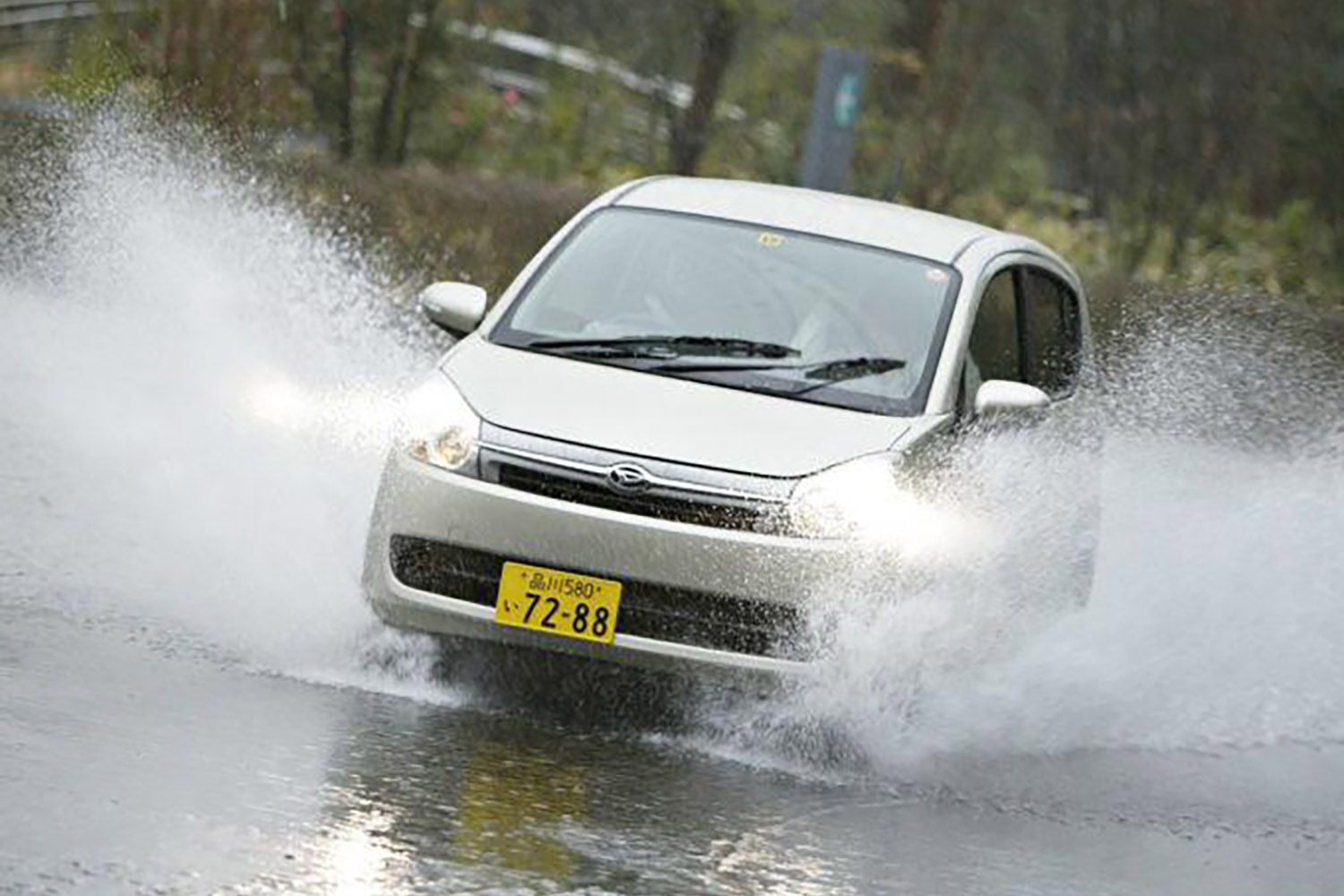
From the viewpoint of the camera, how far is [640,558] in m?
9.30

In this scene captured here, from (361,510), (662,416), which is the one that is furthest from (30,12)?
(662,416)

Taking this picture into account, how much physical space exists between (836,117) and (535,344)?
12968mm

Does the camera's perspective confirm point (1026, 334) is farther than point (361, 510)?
No

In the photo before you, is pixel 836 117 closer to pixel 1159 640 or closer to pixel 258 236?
pixel 258 236

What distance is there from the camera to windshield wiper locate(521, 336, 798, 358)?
34.1ft

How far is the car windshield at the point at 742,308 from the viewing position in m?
10.3

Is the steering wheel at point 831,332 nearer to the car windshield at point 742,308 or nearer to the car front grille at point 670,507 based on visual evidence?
the car windshield at point 742,308

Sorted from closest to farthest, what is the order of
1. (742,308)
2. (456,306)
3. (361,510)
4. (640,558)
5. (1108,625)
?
(640,558) < (742,308) < (456,306) < (1108,625) < (361,510)

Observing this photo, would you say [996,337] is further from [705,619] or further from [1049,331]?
[705,619]

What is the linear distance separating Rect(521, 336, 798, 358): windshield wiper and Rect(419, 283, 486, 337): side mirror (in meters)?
0.52

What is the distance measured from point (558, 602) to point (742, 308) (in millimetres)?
1763

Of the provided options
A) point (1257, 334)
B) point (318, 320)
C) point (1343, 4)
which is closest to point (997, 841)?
point (318, 320)

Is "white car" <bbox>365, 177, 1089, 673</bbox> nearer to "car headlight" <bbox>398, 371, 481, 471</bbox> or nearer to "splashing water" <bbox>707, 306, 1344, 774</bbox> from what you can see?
"car headlight" <bbox>398, 371, 481, 471</bbox>

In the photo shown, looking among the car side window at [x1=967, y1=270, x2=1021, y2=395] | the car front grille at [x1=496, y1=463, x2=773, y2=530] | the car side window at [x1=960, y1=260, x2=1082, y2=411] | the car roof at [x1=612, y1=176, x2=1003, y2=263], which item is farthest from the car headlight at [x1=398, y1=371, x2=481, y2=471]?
the car side window at [x1=967, y1=270, x2=1021, y2=395]
